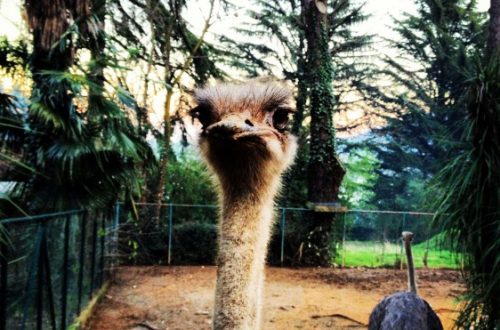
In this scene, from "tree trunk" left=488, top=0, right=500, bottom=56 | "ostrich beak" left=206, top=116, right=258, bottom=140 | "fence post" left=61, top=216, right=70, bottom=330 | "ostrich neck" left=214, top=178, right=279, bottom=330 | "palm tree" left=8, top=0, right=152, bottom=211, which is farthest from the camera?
"tree trunk" left=488, top=0, right=500, bottom=56

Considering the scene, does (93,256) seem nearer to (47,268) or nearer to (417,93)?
(47,268)

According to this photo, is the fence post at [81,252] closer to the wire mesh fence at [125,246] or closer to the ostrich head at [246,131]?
the wire mesh fence at [125,246]

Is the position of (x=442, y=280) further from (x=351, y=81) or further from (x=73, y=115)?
(x=351, y=81)

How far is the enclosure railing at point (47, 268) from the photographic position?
299 centimetres

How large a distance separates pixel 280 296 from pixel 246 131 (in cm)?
696

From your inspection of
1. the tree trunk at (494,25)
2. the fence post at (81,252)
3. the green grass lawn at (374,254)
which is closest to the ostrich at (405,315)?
the fence post at (81,252)

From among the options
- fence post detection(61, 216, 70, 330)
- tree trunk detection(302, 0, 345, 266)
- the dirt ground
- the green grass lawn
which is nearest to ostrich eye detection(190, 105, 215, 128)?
fence post detection(61, 216, 70, 330)

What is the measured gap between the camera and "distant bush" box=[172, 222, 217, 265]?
10.9 meters

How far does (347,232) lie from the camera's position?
12.1m

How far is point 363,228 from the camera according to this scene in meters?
12.1

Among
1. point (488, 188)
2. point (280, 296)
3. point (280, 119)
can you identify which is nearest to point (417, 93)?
point (280, 296)

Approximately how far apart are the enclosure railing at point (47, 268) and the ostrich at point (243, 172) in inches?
39.4

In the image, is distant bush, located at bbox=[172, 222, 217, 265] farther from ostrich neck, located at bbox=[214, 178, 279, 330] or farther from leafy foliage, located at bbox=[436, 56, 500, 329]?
ostrich neck, located at bbox=[214, 178, 279, 330]

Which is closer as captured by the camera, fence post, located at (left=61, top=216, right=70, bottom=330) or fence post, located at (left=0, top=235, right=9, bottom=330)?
fence post, located at (left=0, top=235, right=9, bottom=330)
